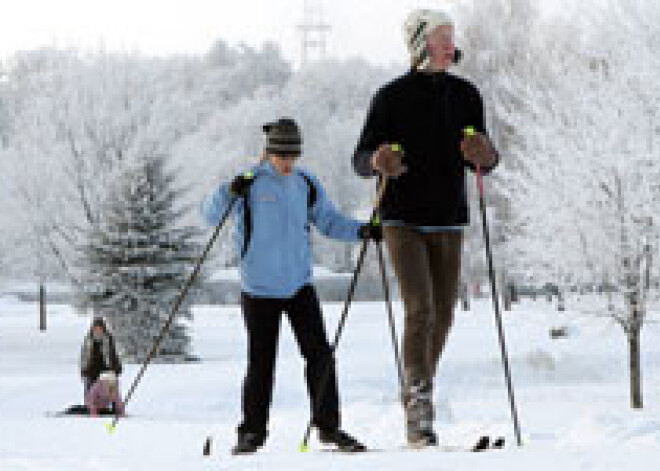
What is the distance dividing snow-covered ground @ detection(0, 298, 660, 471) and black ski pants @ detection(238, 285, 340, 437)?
271 mm

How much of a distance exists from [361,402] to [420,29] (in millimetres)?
11402

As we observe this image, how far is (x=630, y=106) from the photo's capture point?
667 inches

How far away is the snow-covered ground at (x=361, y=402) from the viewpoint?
472cm

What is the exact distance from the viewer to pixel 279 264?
18.5ft

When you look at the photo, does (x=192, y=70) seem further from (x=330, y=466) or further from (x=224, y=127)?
(x=330, y=466)

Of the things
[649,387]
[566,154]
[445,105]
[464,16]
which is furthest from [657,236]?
[464,16]

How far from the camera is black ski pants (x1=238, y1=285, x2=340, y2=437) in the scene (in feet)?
18.6

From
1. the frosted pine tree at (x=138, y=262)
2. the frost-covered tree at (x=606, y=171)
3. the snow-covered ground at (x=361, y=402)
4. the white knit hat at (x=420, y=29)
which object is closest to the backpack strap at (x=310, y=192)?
the white knit hat at (x=420, y=29)

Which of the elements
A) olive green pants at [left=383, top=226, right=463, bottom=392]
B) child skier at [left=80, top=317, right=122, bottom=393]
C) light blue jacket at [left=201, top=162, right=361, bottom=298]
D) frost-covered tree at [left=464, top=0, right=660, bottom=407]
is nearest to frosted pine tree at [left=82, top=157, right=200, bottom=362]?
frost-covered tree at [left=464, top=0, right=660, bottom=407]

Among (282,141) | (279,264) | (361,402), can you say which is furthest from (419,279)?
(361,402)

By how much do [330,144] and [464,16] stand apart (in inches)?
1295

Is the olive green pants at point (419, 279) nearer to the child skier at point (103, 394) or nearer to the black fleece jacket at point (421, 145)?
the black fleece jacket at point (421, 145)

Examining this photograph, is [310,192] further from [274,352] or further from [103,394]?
[103,394]

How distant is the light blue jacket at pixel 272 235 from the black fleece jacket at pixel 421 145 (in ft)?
1.54
